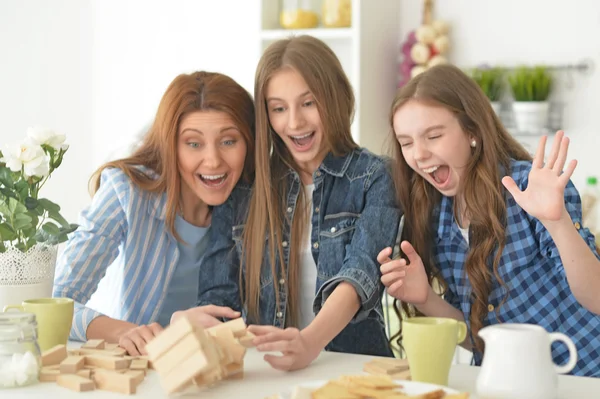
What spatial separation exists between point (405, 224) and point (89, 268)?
696 mm

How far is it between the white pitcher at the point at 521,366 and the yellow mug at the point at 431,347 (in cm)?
10

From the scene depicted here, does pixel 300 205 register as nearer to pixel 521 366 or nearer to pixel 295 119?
pixel 295 119

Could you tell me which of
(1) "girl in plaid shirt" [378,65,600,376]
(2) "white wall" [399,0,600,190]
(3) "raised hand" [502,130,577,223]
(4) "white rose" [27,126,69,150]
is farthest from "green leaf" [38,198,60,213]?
(2) "white wall" [399,0,600,190]

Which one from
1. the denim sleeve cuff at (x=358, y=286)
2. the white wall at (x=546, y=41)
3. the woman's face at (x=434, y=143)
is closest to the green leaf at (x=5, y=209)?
the denim sleeve cuff at (x=358, y=286)

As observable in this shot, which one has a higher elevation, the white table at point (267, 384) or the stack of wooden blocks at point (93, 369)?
the stack of wooden blocks at point (93, 369)

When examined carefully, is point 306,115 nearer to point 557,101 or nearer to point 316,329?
point 316,329

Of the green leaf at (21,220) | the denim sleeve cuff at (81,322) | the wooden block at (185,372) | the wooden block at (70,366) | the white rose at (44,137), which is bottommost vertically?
the denim sleeve cuff at (81,322)

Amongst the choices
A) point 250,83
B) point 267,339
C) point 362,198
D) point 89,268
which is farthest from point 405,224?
point 250,83

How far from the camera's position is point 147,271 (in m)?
1.93

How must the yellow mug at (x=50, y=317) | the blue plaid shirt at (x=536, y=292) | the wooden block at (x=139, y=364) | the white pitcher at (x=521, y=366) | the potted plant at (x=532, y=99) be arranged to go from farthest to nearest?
the potted plant at (x=532, y=99) < the blue plaid shirt at (x=536, y=292) < the yellow mug at (x=50, y=317) < the wooden block at (x=139, y=364) < the white pitcher at (x=521, y=366)

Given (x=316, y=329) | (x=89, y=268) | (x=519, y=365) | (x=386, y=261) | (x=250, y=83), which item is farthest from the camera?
(x=250, y=83)

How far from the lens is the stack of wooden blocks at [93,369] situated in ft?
4.06

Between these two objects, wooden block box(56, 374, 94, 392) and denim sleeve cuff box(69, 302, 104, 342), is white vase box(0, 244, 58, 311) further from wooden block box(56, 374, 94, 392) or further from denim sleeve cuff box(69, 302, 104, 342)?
wooden block box(56, 374, 94, 392)

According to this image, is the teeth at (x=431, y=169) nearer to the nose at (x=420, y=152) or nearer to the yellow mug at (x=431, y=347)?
the nose at (x=420, y=152)
